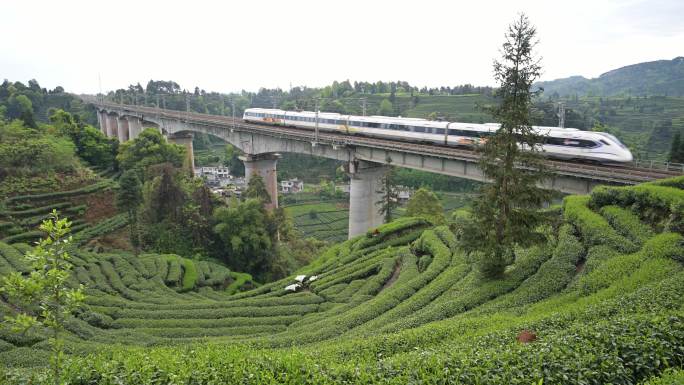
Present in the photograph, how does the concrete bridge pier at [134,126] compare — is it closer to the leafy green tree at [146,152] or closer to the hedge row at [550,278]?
the leafy green tree at [146,152]

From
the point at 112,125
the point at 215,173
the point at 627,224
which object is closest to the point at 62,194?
the point at 627,224

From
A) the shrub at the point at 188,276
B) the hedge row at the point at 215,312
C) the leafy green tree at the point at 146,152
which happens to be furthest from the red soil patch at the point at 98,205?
the hedge row at the point at 215,312

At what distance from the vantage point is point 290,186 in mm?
88062

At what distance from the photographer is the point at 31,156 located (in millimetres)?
42625

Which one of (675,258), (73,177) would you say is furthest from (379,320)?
(73,177)

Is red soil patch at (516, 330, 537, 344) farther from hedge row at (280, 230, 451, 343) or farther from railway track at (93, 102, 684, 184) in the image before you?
railway track at (93, 102, 684, 184)

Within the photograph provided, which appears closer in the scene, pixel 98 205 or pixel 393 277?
pixel 393 277

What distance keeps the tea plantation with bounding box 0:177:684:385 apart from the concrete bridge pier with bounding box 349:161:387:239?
7.54 meters

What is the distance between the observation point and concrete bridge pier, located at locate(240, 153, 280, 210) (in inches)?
2007

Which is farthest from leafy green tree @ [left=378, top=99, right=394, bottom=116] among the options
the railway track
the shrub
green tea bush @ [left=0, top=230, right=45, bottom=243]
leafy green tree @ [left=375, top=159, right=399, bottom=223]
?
green tea bush @ [left=0, top=230, right=45, bottom=243]

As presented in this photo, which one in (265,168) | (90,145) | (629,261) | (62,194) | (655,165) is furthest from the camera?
(90,145)

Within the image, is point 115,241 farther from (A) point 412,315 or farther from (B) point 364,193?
(A) point 412,315

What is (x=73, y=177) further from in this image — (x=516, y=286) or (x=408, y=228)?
(x=516, y=286)

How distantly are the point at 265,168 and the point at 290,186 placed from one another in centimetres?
3584
